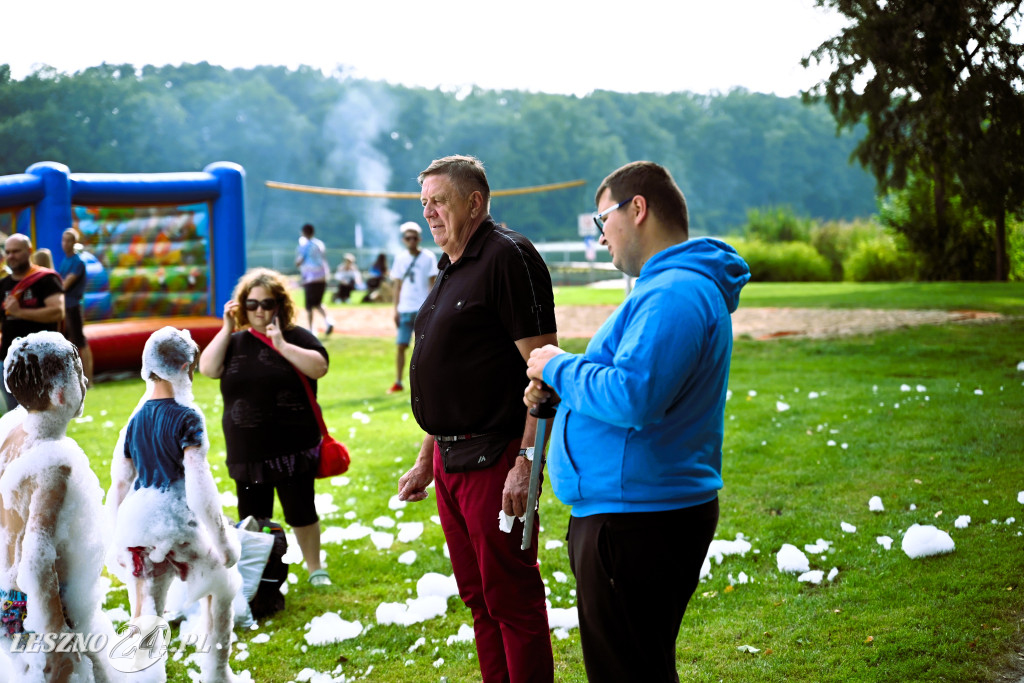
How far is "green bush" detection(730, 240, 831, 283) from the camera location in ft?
123

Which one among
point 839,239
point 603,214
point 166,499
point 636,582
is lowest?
point 839,239

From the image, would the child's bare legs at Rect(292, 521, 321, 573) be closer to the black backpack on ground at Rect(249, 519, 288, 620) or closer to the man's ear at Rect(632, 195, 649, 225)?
the black backpack on ground at Rect(249, 519, 288, 620)

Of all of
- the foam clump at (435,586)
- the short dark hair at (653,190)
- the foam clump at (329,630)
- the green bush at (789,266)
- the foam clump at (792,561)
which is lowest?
the green bush at (789,266)

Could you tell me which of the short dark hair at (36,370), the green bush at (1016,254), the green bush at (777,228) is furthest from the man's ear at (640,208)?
the green bush at (777,228)

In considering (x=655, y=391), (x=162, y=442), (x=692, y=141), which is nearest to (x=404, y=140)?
(x=692, y=141)

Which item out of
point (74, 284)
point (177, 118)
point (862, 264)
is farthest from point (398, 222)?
point (74, 284)

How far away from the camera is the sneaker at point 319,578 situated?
17.3 feet

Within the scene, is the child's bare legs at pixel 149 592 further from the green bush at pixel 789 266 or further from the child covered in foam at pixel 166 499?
the green bush at pixel 789 266

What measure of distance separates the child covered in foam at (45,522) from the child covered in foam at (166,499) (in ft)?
1.47

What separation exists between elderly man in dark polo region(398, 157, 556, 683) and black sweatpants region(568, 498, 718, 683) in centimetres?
54

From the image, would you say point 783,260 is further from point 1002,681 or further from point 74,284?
point 1002,681

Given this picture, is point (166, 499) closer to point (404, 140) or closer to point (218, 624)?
point (218, 624)

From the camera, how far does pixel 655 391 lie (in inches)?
94.0

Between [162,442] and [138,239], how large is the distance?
11.7 metres
